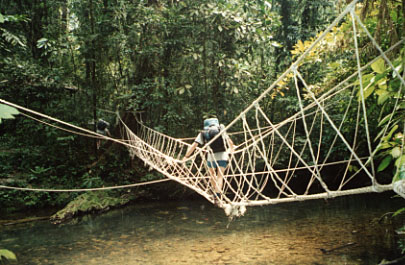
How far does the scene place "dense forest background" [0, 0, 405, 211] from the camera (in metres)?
4.83

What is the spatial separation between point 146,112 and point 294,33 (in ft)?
11.5

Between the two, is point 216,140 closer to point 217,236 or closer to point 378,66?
point 217,236

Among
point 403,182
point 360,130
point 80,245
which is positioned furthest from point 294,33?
point 403,182

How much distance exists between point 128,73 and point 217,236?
341 cm

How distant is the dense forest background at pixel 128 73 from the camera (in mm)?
4828

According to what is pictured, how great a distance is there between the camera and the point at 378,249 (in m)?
→ 2.92

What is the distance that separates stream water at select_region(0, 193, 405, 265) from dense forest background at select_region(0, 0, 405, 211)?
0.94 metres

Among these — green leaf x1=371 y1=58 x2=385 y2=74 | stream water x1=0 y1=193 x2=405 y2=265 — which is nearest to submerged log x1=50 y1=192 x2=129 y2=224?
stream water x1=0 y1=193 x2=405 y2=265

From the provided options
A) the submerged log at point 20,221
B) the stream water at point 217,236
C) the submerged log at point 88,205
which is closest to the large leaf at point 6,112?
the stream water at point 217,236

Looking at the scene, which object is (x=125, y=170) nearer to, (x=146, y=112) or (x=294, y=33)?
(x=146, y=112)

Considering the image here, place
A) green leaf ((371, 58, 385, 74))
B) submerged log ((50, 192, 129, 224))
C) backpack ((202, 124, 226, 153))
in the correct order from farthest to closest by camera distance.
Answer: submerged log ((50, 192, 129, 224))
backpack ((202, 124, 226, 153))
green leaf ((371, 58, 385, 74))

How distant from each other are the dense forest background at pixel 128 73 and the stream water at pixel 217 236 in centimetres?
94

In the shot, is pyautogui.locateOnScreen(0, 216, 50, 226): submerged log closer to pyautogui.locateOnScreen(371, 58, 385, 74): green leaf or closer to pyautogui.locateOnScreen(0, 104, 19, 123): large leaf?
pyautogui.locateOnScreen(0, 104, 19, 123): large leaf

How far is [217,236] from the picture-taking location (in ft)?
12.2
